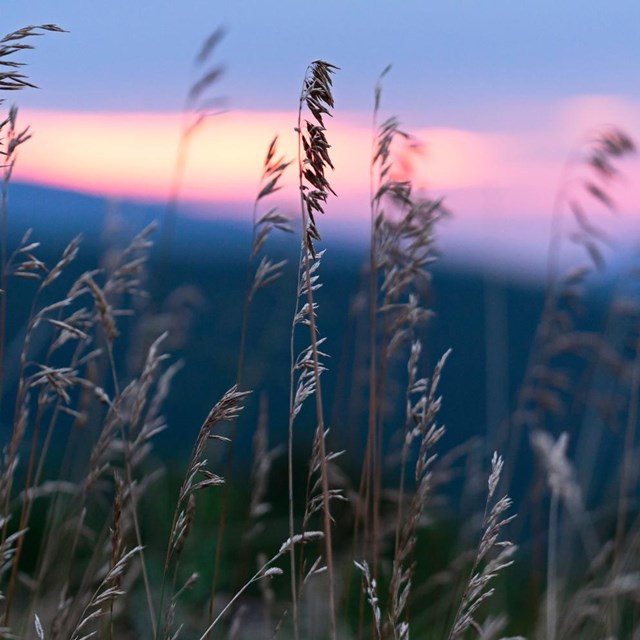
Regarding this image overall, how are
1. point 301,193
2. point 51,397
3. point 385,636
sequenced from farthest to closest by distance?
point 51,397, point 385,636, point 301,193

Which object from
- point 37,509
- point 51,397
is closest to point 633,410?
point 51,397

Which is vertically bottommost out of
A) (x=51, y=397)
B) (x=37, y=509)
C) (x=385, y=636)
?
(x=37, y=509)

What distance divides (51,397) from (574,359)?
704 cm

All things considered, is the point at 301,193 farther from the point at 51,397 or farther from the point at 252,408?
the point at 252,408

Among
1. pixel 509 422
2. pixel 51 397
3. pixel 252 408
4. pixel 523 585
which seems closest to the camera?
pixel 51 397

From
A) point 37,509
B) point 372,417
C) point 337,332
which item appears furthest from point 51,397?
point 337,332

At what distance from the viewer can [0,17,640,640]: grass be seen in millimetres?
1471

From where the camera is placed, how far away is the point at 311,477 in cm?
343

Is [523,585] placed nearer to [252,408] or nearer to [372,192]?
[252,408]

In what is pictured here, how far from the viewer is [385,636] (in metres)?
1.55

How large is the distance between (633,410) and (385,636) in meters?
1.41

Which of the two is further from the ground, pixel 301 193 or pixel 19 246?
pixel 301 193

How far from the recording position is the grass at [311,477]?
147 centimetres

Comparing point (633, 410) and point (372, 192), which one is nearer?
point (372, 192)
